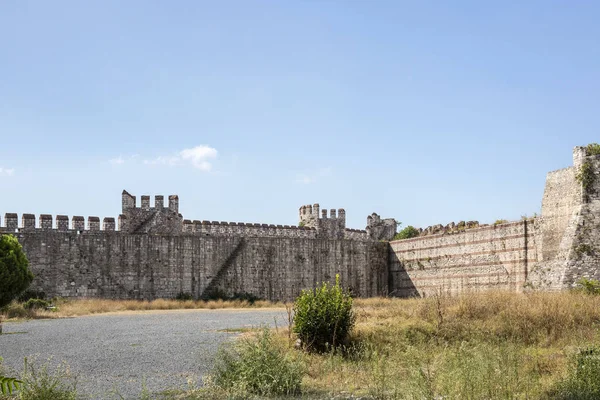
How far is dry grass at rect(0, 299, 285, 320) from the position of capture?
73.6 ft

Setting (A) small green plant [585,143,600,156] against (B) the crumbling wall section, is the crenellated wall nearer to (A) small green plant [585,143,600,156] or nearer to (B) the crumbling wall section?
(B) the crumbling wall section

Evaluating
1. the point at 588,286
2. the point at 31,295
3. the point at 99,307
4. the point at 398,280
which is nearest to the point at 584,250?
the point at 588,286

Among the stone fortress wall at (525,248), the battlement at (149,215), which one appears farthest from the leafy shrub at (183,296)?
the stone fortress wall at (525,248)

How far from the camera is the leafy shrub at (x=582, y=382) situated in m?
9.03

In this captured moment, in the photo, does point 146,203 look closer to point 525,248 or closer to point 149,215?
point 149,215

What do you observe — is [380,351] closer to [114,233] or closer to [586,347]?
[586,347]

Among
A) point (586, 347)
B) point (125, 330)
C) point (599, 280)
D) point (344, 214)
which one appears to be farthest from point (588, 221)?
point (344, 214)

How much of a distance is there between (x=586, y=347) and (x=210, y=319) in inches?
468

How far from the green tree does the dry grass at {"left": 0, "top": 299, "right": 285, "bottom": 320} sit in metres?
0.66

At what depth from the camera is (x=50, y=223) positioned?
28531 millimetres

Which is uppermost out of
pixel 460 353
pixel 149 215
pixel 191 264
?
pixel 149 215

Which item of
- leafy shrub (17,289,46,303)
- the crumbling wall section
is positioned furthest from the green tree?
the crumbling wall section

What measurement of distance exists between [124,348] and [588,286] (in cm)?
1613

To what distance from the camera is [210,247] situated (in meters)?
31.7
